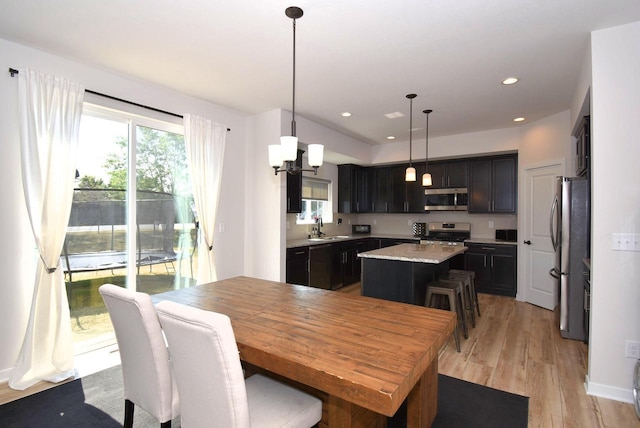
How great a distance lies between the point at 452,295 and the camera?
3.18 meters

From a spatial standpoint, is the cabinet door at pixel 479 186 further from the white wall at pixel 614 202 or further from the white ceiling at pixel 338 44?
the white wall at pixel 614 202

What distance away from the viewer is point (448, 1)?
2.03m

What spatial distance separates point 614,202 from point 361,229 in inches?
179

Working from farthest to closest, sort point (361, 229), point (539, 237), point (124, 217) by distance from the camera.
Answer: point (361, 229) → point (539, 237) → point (124, 217)

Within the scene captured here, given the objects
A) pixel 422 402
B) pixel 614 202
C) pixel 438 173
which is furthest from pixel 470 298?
pixel 438 173

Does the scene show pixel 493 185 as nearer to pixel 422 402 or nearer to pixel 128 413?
pixel 422 402

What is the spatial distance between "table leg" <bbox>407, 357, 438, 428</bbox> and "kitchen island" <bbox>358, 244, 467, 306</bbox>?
1373 millimetres

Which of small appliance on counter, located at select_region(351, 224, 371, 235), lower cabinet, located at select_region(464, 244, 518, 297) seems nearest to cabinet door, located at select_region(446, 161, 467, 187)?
lower cabinet, located at select_region(464, 244, 518, 297)

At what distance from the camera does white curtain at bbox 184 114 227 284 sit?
12.0ft

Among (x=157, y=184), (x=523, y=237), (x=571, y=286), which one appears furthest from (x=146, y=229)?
(x=523, y=237)

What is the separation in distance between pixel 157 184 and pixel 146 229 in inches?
20.1

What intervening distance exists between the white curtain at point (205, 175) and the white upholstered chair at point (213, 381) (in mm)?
2541

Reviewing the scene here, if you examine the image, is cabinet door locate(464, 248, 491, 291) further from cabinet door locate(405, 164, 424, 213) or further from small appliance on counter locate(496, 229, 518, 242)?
cabinet door locate(405, 164, 424, 213)

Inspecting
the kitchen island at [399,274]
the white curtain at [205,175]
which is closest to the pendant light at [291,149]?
the kitchen island at [399,274]
